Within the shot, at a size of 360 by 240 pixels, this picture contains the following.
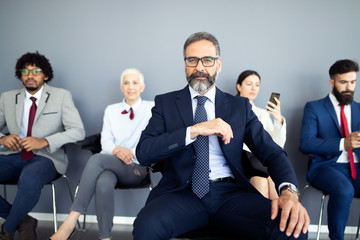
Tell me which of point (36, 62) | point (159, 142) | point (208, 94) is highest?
point (36, 62)

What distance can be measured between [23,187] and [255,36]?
2.93 metres

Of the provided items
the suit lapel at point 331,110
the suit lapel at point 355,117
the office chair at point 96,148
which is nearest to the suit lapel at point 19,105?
the office chair at point 96,148

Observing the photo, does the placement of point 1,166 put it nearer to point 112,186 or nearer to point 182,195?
point 112,186

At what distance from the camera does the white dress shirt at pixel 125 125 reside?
331 centimetres

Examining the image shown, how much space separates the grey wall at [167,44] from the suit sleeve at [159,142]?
76.4 inches

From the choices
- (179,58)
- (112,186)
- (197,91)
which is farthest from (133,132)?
(197,91)

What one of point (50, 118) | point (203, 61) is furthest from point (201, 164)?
point (50, 118)

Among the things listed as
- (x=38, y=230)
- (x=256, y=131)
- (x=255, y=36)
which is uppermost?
(x=255, y=36)

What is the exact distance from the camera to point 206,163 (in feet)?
6.04

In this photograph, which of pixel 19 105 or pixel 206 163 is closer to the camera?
pixel 206 163

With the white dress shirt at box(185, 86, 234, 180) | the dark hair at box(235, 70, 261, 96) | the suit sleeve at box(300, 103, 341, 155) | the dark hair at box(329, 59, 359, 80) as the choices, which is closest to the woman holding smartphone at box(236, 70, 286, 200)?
the dark hair at box(235, 70, 261, 96)

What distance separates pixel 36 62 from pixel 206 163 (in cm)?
256

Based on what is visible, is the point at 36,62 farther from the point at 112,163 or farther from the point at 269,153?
the point at 269,153

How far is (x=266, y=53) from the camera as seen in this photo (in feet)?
12.1
